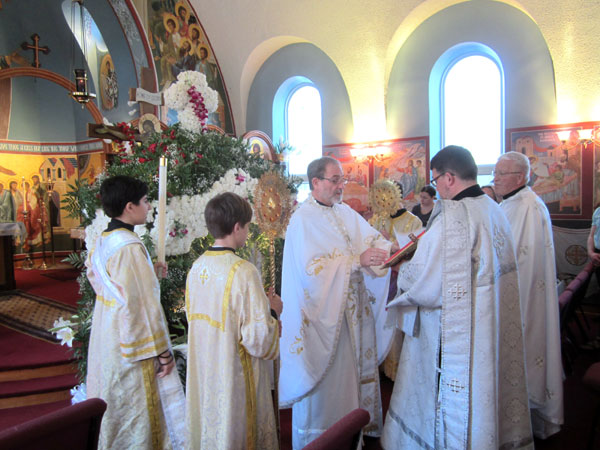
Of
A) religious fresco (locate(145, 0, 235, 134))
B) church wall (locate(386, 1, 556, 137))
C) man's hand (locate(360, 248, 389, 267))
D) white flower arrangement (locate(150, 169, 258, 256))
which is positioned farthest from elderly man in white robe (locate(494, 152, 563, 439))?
religious fresco (locate(145, 0, 235, 134))

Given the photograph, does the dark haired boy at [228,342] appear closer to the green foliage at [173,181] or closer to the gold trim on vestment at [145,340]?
the gold trim on vestment at [145,340]

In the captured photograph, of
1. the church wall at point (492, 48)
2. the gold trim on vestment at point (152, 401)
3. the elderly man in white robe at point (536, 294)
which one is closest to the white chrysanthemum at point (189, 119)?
the gold trim on vestment at point (152, 401)

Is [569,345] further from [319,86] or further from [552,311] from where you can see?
[319,86]

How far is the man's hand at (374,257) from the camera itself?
2.88 m

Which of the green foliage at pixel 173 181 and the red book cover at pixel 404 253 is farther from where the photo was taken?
the green foliage at pixel 173 181

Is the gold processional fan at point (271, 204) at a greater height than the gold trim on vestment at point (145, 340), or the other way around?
the gold processional fan at point (271, 204)

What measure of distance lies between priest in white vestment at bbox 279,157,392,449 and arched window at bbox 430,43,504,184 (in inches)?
277

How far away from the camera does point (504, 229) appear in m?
2.59

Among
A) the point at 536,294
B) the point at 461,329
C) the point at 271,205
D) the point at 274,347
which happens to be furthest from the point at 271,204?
the point at 536,294

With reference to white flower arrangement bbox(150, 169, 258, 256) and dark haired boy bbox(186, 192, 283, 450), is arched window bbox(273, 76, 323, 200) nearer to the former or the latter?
white flower arrangement bbox(150, 169, 258, 256)

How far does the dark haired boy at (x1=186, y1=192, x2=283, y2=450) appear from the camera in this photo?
7.02ft

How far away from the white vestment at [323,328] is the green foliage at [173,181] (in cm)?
57

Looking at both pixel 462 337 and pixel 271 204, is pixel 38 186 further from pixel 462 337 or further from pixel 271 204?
pixel 462 337

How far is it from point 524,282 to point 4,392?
4.97 m
